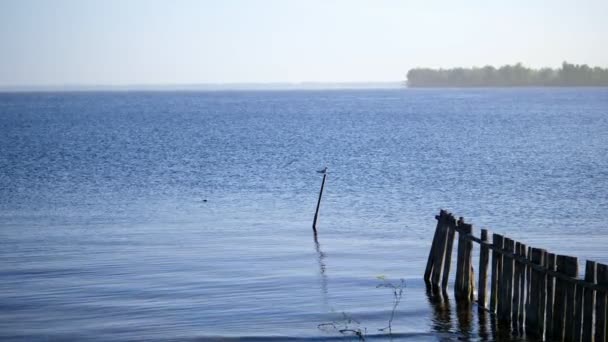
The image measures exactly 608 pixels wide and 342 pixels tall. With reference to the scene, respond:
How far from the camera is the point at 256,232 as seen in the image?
26281mm

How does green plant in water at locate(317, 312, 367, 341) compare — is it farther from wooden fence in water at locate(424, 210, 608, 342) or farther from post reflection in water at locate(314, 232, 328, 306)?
wooden fence in water at locate(424, 210, 608, 342)

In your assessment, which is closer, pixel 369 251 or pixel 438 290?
pixel 438 290

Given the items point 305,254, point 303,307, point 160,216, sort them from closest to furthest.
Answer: point 303,307 < point 305,254 < point 160,216

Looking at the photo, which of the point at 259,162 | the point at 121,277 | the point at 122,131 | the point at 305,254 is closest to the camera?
the point at 121,277

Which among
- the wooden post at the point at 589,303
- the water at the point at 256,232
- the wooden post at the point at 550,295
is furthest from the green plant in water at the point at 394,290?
the wooden post at the point at 589,303

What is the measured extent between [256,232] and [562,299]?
1505 centimetres

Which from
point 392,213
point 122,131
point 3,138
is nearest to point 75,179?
point 392,213

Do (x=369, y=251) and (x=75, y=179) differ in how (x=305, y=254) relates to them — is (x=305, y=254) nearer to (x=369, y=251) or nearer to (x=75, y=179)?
(x=369, y=251)

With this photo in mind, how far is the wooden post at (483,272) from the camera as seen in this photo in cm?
1473

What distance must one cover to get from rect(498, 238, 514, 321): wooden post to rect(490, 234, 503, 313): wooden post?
A: 0.66 feet

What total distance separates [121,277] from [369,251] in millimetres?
6704

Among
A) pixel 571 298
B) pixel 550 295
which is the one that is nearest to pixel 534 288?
pixel 550 295

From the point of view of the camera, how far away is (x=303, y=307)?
16.5 m

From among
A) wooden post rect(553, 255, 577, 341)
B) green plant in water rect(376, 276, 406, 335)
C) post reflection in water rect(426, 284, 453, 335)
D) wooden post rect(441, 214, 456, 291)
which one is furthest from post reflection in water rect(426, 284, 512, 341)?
wooden post rect(553, 255, 577, 341)
